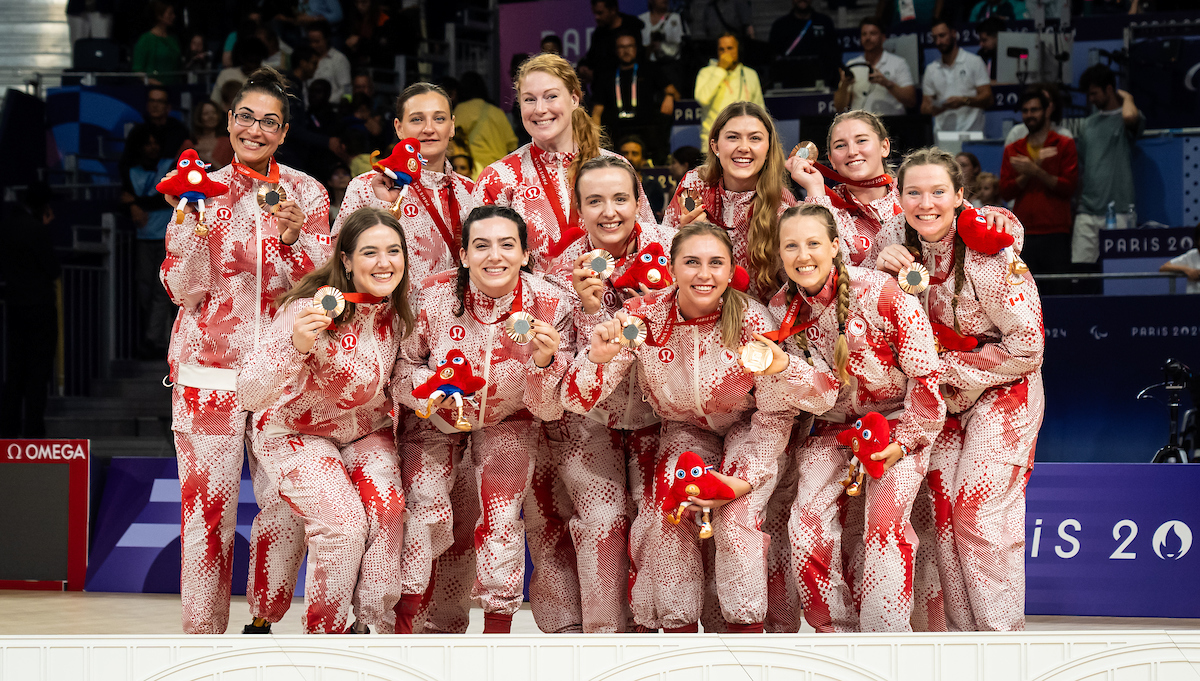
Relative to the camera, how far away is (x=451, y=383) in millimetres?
3521

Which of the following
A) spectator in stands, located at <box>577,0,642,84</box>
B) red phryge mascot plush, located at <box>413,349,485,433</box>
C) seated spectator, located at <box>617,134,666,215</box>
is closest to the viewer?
red phryge mascot plush, located at <box>413,349,485,433</box>

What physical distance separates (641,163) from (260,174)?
14.1 feet

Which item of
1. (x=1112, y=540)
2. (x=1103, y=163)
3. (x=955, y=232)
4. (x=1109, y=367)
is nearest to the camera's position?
(x=955, y=232)

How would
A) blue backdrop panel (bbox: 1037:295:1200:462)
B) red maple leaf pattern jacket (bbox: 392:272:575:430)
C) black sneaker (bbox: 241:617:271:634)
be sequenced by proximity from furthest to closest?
blue backdrop panel (bbox: 1037:295:1200:462)
black sneaker (bbox: 241:617:271:634)
red maple leaf pattern jacket (bbox: 392:272:575:430)

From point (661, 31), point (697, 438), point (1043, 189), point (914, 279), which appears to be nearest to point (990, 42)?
point (1043, 189)

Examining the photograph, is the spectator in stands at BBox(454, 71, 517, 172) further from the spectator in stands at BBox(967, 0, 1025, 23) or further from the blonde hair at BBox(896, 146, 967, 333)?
the blonde hair at BBox(896, 146, 967, 333)

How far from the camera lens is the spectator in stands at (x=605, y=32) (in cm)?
916

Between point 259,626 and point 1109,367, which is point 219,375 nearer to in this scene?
point 259,626

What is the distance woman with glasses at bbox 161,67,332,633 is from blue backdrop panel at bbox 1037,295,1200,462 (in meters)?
4.41

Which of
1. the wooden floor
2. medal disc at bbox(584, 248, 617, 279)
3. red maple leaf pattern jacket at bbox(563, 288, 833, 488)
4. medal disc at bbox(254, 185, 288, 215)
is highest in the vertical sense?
medal disc at bbox(254, 185, 288, 215)

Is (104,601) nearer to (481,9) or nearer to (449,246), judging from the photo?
(449,246)

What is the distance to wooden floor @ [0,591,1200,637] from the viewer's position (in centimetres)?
478

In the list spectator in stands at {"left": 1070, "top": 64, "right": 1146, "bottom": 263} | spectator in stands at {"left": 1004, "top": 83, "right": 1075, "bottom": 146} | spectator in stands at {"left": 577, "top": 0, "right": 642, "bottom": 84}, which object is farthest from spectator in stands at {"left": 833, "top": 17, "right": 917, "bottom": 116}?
spectator in stands at {"left": 577, "top": 0, "right": 642, "bottom": 84}

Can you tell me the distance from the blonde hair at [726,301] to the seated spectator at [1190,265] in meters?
4.18
